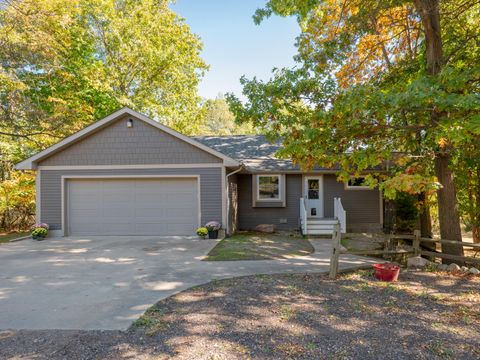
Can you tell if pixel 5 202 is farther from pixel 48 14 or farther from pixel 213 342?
pixel 213 342

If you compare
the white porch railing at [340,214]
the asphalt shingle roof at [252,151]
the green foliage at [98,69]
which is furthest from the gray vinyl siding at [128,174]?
the white porch railing at [340,214]

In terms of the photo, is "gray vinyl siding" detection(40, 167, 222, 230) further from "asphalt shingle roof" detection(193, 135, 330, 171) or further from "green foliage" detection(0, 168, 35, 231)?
"green foliage" detection(0, 168, 35, 231)

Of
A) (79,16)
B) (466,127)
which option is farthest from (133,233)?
→ (79,16)

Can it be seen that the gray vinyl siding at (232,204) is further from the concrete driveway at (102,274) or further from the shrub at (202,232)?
the concrete driveway at (102,274)

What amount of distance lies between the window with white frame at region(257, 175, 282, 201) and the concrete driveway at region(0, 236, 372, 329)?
3.49 m

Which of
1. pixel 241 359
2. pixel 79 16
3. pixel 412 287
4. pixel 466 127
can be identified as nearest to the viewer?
pixel 241 359

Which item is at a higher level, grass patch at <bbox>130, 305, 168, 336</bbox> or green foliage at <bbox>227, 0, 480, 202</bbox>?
green foliage at <bbox>227, 0, 480, 202</bbox>

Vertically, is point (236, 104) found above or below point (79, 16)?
below

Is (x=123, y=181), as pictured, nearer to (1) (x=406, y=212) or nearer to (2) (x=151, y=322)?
(2) (x=151, y=322)

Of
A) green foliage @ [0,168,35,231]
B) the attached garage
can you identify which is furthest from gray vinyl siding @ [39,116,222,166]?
green foliage @ [0,168,35,231]

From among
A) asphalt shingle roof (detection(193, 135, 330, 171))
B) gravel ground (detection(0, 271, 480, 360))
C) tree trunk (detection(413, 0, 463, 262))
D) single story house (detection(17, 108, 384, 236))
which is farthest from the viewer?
asphalt shingle roof (detection(193, 135, 330, 171))

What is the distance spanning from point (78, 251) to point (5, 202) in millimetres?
7600

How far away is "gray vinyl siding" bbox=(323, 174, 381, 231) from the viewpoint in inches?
513

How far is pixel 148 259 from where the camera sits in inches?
307
